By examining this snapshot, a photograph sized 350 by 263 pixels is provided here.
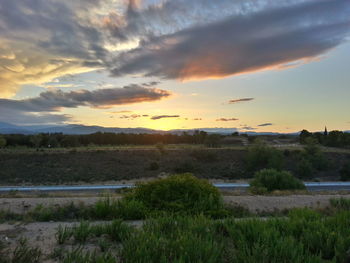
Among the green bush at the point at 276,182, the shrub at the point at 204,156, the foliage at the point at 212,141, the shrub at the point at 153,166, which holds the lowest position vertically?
the shrub at the point at 153,166

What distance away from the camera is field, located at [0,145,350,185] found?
40409mm

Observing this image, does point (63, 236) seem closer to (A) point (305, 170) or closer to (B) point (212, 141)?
(A) point (305, 170)

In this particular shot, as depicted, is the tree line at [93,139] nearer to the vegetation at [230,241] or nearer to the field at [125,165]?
the field at [125,165]

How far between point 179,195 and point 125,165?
40684 millimetres

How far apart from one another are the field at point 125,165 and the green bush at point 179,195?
105 feet

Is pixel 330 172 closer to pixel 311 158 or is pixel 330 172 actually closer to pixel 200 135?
pixel 311 158

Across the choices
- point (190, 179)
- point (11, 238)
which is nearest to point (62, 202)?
point (11, 238)

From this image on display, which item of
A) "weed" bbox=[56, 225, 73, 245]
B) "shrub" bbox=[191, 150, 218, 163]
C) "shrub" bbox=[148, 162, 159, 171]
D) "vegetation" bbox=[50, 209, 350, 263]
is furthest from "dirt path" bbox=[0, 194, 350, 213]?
"shrub" bbox=[191, 150, 218, 163]

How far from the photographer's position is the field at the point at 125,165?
40409 mm

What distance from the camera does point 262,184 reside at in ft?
50.5

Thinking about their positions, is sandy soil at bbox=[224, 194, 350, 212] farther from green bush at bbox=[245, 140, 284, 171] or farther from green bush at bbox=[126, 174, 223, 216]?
green bush at bbox=[245, 140, 284, 171]

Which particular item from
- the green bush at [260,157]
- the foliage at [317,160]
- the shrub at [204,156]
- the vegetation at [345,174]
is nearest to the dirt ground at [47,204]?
the vegetation at [345,174]

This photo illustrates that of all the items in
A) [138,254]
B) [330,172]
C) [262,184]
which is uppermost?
[138,254]

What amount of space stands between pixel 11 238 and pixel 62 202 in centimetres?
335
